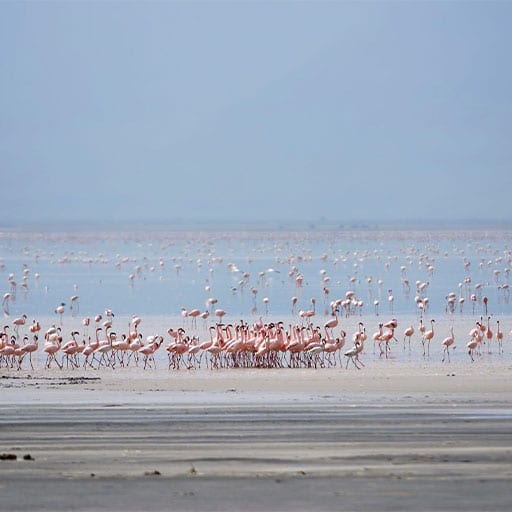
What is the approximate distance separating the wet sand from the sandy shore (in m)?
0.02

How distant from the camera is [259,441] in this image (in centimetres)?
1080

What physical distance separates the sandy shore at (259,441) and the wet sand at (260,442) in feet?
0.05

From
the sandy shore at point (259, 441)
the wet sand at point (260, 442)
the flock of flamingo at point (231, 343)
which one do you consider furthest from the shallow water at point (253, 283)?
the wet sand at point (260, 442)

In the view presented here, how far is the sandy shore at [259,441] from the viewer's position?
8.47 m

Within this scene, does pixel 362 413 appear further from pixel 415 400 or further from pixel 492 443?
pixel 492 443

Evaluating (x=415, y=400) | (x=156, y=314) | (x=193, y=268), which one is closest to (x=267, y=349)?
(x=415, y=400)

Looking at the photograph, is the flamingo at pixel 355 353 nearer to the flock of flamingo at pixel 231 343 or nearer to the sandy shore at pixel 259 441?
the flock of flamingo at pixel 231 343

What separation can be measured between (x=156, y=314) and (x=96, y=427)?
15.6 metres

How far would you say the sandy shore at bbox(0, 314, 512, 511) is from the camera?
8.47 metres

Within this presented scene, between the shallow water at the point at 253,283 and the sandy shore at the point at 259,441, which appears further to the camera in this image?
the shallow water at the point at 253,283

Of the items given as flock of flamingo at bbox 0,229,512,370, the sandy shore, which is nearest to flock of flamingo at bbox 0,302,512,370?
flock of flamingo at bbox 0,229,512,370

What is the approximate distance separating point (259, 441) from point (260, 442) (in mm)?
55

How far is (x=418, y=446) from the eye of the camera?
1040 centimetres

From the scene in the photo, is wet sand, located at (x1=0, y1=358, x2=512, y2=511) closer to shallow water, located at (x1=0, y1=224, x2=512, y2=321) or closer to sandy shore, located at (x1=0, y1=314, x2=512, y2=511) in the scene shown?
sandy shore, located at (x1=0, y1=314, x2=512, y2=511)
